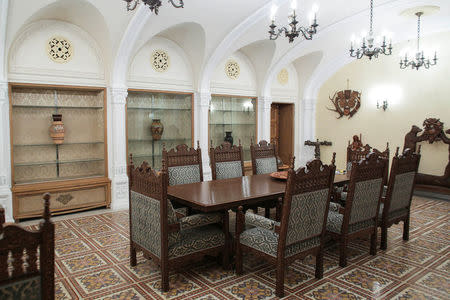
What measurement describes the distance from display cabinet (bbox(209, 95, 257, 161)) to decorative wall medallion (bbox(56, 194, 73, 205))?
286cm

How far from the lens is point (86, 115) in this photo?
5.66m

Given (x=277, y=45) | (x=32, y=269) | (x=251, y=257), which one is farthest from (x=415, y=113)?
(x=32, y=269)

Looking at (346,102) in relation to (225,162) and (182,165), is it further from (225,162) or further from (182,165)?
(182,165)

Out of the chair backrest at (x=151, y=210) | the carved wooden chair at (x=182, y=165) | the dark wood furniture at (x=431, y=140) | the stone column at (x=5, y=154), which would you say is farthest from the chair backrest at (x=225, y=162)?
the dark wood furniture at (x=431, y=140)

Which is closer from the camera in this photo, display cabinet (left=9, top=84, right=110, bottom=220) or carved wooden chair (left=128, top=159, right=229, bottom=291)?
carved wooden chair (left=128, top=159, right=229, bottom=291)

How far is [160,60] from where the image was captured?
20.0 feet

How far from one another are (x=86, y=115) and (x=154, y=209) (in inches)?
138

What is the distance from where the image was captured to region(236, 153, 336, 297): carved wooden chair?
102 inches

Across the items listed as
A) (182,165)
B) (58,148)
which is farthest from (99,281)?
(58,148)

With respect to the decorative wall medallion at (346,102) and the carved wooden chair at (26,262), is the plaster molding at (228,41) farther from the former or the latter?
the carved wooden chair at (26,262)

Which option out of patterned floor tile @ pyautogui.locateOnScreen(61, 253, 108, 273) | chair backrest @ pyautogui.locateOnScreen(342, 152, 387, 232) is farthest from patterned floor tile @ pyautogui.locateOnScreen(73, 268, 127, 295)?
chair backrest @ pyautogui.locateOnScreen(342, 152, 387, 232)

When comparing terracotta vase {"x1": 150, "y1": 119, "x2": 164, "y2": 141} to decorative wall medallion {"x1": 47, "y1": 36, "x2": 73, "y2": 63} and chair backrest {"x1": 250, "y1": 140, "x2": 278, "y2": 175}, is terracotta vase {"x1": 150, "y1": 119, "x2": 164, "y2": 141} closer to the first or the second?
decorative wall medallion {"x1": 47, "y1": 36, "x2": 73, "y2": 63}

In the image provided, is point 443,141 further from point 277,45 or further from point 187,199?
point 187,199

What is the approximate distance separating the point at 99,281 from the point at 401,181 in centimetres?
316
